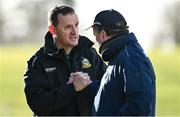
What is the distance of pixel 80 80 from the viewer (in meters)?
6.38

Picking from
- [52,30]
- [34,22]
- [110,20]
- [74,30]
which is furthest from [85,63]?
[34,22]

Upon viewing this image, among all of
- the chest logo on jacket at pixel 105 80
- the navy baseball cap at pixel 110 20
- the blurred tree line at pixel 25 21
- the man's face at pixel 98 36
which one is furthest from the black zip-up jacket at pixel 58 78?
the blurred tree line at pixel 25 21

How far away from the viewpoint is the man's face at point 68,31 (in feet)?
21.6

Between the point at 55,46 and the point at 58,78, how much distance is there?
29 cm

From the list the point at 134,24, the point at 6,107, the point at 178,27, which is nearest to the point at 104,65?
the point at 6,107

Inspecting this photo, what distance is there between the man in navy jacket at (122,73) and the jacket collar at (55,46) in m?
0.69

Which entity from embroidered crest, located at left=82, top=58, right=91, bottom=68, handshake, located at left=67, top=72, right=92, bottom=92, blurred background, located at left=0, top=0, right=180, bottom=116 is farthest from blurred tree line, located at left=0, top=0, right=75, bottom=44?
handshake, located at left=67, top=72, right=92, bottom=92

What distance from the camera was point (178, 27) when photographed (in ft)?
103

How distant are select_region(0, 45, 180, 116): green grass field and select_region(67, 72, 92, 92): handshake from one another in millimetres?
12521

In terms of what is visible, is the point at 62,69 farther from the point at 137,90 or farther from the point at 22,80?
the point at 22,80

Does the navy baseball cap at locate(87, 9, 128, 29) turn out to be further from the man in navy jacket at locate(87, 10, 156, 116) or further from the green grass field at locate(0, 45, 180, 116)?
the green grass field at locate(0, 45, 180, 116)

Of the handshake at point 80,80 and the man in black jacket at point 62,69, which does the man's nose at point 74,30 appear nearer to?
the man in black jacket at point 62,69

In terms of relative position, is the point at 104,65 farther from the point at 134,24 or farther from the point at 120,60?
the point at 134,24

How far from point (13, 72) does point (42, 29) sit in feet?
20.4
